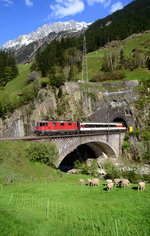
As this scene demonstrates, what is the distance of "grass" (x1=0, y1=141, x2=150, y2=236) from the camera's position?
9.11 meters

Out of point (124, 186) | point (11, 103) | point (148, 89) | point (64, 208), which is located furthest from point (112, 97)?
point (64, 208)

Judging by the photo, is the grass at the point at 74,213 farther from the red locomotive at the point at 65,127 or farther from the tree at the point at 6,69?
the tree at the point at 6,69

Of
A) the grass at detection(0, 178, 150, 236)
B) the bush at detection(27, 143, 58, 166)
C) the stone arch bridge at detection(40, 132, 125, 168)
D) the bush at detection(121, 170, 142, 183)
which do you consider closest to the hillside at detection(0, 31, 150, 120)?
the stone arch bridge at detection(40, 132, 125, 168)

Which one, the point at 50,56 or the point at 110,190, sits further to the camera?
the point at 50,56

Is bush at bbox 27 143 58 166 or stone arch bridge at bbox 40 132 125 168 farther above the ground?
bush at bbox 27 143 58 166

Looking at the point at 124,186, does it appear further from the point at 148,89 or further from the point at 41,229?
the point at 148,89

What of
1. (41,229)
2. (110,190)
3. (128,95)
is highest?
(128,95)

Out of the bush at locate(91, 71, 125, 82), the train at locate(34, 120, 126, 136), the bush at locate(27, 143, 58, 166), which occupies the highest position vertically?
the bush at locate(91, 71, 125, 82)

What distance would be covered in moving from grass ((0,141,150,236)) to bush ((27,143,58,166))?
4.58 meters

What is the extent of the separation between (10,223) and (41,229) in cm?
153

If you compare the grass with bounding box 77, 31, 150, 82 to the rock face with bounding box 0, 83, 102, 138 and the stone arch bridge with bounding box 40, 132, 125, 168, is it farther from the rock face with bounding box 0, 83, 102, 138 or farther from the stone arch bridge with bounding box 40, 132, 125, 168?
the stone arch bridge with bounding box 40, 132, 125, 168

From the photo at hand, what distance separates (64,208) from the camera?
40.8 feet

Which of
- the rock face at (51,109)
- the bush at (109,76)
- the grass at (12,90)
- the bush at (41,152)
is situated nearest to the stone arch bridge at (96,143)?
the bush at (41,152)

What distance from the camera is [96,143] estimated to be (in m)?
48.0
